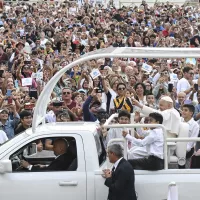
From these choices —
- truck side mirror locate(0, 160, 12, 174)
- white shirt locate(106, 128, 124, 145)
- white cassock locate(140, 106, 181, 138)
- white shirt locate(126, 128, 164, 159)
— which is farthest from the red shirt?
truck side mirror locate(0, 160, 12, 174)

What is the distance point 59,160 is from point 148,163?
1146mm

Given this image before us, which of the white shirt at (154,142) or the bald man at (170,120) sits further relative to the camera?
the bald man at (170,120)

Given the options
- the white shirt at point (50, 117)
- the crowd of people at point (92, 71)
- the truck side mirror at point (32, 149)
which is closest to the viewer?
the truck side mirror at point (32, 149)

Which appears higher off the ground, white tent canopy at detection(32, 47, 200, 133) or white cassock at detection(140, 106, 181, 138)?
white tent canopy at detection(32, 47, 200, 133)

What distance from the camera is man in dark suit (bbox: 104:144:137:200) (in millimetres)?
8578

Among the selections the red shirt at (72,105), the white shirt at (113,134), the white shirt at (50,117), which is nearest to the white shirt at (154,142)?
the white shirt at (113,134)

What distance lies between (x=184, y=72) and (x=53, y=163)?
7.18 meters

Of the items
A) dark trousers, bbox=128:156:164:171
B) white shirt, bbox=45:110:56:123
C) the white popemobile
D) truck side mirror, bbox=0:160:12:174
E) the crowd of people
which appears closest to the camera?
truck side mirror, bbox=0:160:12:174

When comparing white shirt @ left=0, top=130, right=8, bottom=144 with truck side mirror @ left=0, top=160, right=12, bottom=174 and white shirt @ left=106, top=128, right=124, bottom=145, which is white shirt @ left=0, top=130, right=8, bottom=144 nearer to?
white shirt @ left=106, top=128, right=124, bottom=145

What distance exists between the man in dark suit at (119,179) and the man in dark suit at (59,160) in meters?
0.68

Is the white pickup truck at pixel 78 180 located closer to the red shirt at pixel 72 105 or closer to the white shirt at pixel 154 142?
the white shirt at pixel 154 142

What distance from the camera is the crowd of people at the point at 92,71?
38.5 ft

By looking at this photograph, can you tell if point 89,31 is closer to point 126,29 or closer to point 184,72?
point 126,29

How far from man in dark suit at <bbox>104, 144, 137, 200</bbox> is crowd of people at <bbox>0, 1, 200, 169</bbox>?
0.61m
